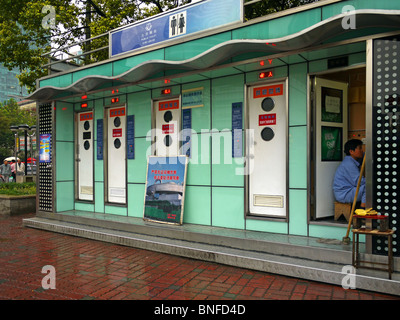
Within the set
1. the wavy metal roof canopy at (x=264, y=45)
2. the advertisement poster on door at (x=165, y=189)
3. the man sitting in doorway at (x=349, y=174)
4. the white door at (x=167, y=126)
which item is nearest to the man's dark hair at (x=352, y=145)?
the man sitting in doorway at (x=349, y=174)

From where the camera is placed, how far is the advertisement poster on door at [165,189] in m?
6.97

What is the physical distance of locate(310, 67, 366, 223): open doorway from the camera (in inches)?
226

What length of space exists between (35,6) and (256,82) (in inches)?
411

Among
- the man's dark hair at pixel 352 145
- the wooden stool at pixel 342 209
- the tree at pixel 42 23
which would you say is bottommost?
the wooden stool at pixel 342 209

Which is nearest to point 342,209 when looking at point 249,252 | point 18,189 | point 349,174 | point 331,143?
point 349,174

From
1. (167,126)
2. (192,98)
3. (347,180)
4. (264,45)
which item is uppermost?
(264,45)

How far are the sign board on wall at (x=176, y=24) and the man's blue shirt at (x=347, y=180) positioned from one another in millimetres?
3151

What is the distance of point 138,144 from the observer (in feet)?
26.3

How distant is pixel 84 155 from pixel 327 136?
21.2 feet

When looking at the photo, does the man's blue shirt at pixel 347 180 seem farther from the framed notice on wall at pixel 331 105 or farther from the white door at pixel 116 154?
the white door at pixel 116 154

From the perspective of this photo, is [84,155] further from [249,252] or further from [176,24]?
[249,252]

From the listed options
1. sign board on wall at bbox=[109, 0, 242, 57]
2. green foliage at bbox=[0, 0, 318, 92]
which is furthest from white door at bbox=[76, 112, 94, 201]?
green foliage at bbox=[0, 0, 318, 92]

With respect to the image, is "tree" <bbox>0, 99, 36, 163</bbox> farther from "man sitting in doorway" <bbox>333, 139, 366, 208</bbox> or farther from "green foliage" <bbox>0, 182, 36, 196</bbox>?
"man sitting in doorway" <bbox>333, 139, 366, 208</bbox>

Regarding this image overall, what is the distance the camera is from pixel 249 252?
545 centimetres
